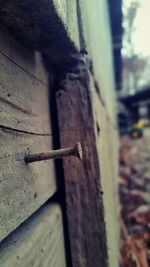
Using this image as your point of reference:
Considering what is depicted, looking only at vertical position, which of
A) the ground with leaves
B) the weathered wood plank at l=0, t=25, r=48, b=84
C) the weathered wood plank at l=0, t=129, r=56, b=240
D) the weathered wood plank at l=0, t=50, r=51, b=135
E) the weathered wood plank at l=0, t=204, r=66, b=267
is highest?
the weathered wood plank at l=0, t=25, r=48, b=84

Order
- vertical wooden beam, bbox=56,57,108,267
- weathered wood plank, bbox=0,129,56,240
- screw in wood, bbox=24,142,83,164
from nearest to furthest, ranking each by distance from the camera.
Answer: weathered wood plank, bbox=0,129,56,240 → screw in wood, bbox=24,142,83,164 → vertical wooden beam, bbox=56,57,108,267

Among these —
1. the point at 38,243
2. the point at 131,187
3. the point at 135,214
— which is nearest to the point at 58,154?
the point at 38,243

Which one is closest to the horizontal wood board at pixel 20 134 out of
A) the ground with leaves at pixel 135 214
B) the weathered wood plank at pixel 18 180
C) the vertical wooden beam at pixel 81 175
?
the weathered wood plank at pixel 18 180

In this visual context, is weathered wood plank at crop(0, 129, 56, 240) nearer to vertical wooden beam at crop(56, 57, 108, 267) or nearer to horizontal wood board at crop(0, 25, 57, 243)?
horizontal wood board at crop(0, 25, 57, 243)

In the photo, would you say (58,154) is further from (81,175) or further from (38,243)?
(81,175)

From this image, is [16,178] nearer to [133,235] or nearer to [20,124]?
[20,124]

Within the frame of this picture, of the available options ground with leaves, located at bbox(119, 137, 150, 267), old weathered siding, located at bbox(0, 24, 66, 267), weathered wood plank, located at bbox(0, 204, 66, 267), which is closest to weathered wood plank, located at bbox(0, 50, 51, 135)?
old weathered siding, located at bbox(0, 24, 66, 267)
